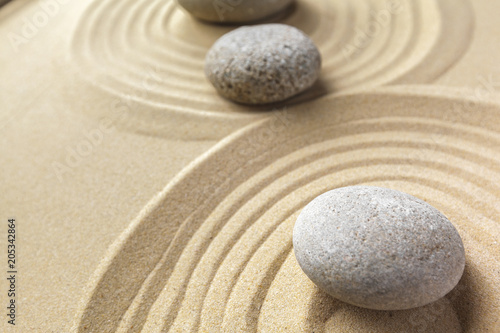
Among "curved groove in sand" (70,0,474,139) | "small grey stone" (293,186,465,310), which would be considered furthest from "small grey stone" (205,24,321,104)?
"small grey stone" (293,186,465,310)

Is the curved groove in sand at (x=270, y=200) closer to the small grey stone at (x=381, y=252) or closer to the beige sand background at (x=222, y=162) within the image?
the beige sand background at (x=222, y=162)

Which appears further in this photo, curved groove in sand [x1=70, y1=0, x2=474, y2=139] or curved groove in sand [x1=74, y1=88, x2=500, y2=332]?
curved groove in sand [x1=70, y1=0, x2=474, y2=139]

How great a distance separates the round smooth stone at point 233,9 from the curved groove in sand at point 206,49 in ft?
0.34

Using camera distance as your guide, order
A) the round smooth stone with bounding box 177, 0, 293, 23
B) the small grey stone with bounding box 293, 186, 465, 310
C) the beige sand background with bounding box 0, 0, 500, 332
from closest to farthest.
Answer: the small grey stone with bounding box 293, 186, 465, 310
the beige sand background with bounding box 0, 0, 500, 332
the round smooth stone with bounding box 177, 0, 293, 23

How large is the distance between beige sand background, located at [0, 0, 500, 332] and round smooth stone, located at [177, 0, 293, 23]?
0.12 meters

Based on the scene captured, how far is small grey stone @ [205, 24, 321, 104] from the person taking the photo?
7.86 ft

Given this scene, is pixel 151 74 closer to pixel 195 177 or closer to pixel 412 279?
pixel 195 177

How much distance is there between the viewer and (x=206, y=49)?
3.06 m

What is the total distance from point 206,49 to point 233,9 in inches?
14.3

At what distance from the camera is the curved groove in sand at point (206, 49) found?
8.42ft

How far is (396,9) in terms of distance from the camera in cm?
315

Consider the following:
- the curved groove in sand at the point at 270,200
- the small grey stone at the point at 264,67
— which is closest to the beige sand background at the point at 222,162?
the curved groove in sand at the point at 270,200

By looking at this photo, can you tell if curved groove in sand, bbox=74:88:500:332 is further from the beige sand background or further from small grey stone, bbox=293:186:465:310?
small grey stone, bbox=293:186:465:310

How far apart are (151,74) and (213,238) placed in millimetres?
1504
